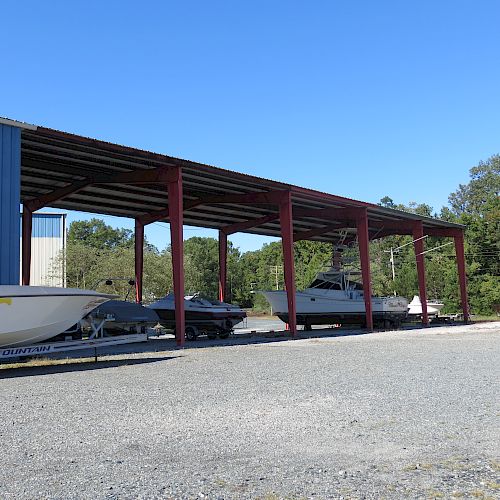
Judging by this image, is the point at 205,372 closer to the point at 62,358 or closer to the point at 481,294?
the point at 62,358

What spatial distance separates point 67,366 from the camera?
12.1 metres

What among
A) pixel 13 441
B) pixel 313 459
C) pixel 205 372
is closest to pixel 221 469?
pixel 313 459

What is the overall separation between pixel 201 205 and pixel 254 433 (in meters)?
17.9

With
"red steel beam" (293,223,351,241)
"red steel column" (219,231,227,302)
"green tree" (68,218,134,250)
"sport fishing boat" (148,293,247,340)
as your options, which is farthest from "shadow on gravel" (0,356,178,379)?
"green tree" (68,218,134,250)

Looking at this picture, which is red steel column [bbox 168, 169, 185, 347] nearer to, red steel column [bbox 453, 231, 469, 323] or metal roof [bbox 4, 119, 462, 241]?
metal roof [bbox 4, 119, 462, 241]

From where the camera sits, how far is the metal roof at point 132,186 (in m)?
16.0

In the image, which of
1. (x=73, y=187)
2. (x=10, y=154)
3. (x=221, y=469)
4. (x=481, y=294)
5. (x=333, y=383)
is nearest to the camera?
(x=221, y=469)

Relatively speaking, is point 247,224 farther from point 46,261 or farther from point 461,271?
point 46,261

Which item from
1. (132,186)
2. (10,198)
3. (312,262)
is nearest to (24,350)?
(10,198)

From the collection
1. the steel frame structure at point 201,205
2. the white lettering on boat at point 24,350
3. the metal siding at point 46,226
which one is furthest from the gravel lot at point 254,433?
the metal siding at point 46,226

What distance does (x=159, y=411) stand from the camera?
22.2ft

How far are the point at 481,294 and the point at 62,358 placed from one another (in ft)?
114

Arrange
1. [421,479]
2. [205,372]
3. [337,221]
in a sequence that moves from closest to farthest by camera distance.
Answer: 1. [421,479]
2. [205,372]
3. [337,221]

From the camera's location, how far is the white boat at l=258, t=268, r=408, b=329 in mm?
26922
